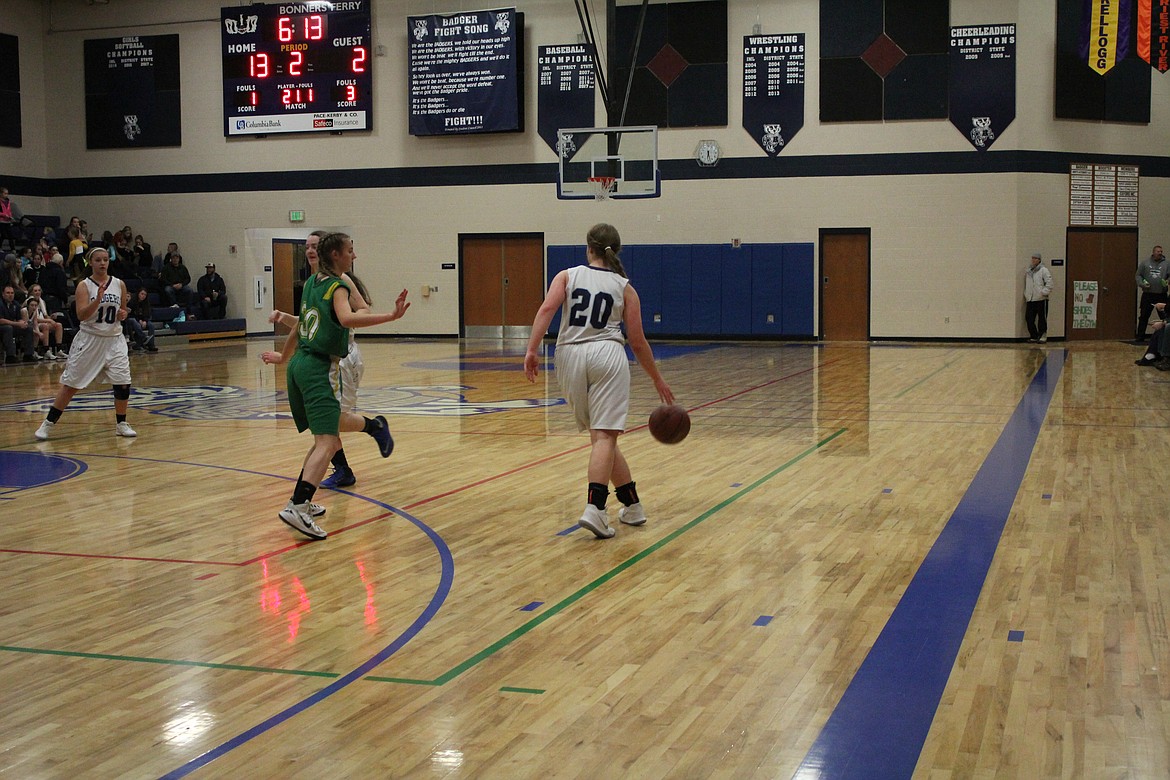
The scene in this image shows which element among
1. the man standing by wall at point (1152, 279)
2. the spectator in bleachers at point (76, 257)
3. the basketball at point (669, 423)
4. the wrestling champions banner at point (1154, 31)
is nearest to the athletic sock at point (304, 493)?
the basketball at point (669, 423)

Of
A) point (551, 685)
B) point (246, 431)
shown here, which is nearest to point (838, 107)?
point (246, 431)

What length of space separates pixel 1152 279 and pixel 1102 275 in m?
2.02

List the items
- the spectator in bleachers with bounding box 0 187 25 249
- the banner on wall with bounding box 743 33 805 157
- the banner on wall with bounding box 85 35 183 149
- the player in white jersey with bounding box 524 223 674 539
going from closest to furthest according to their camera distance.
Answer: the player in white jersey with bounding box 524 223 674 539 → the spectator in bleachers with bounding box 0 187 25 249 → the banner on wall with bounding box 743 33 805 157 → the banner on wall with bounding box 85 35 183 149

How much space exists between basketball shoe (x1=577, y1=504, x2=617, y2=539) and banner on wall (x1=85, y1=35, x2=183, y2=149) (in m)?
23.3

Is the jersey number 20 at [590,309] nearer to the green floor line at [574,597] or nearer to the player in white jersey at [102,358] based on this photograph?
the green floor line at [574,597]

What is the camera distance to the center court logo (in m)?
12.1

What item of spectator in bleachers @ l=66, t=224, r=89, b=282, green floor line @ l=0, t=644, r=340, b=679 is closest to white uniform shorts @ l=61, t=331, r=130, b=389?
green floor line @ l=0, t=644, r=340, b=679

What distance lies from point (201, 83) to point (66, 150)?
3.68m

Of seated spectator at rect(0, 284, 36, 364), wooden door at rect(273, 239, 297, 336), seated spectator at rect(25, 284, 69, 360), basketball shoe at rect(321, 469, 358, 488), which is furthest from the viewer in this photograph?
wooden door at rect(273, 239, 297, 336)

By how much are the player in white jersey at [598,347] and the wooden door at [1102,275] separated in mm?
19193

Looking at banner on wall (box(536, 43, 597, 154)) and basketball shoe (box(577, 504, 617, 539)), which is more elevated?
banner on wall (box(536, 43, 597, 154))

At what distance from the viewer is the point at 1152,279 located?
21.6m

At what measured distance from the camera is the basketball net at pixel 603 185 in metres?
21.1

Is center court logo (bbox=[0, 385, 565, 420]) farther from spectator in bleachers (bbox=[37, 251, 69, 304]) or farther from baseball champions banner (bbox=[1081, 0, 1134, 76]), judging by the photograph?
baseball champions banner (bbox=[1081, 0, 1134, 76])
